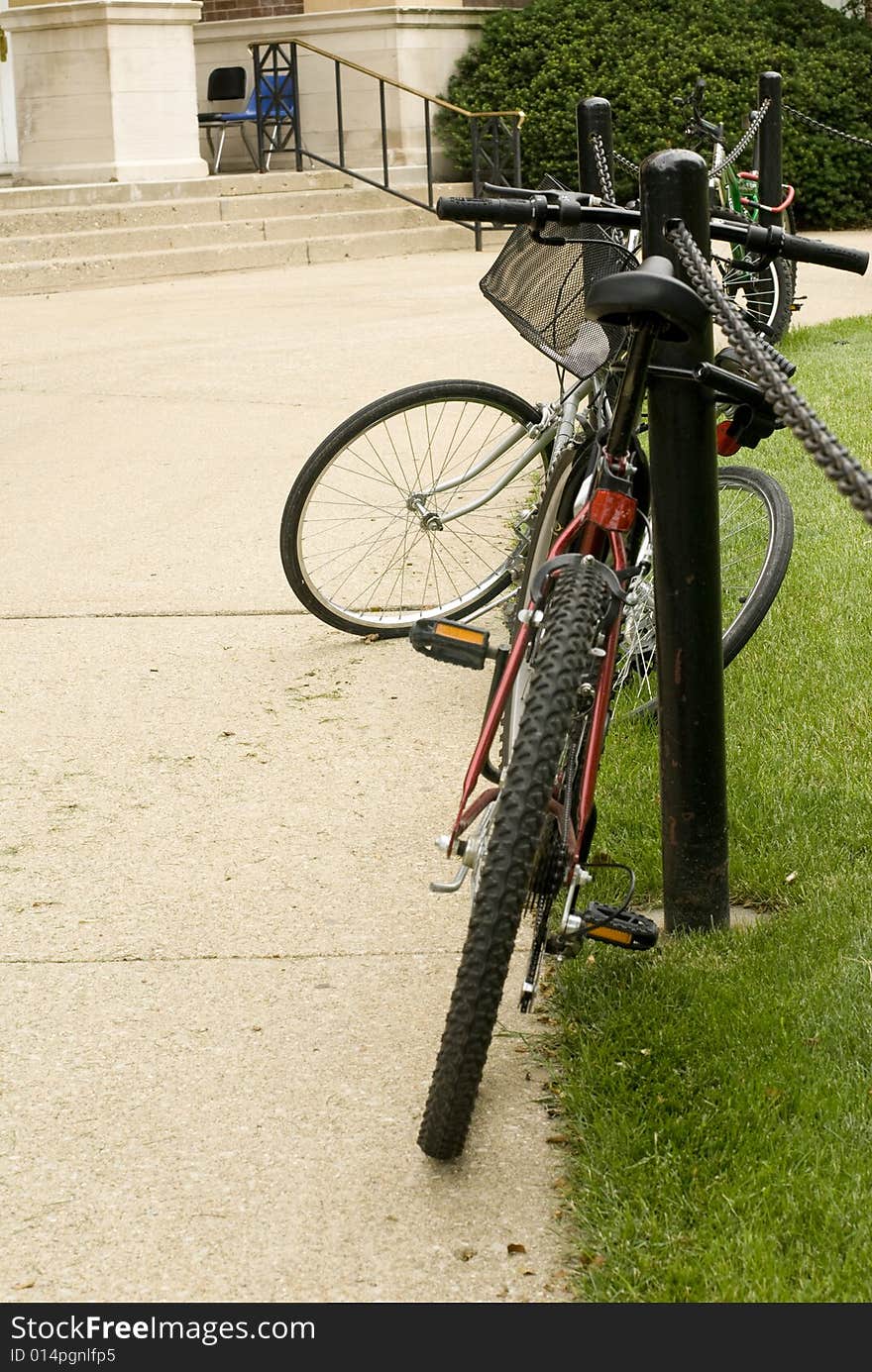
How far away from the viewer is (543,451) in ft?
14.6

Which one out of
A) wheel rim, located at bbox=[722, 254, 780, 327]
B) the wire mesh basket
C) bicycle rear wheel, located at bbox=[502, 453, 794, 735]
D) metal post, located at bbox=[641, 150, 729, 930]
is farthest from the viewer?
wheel rim, located at bbox=[722, 254, 780, 327]

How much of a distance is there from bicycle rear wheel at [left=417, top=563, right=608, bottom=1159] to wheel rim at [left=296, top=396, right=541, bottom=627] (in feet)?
6.13

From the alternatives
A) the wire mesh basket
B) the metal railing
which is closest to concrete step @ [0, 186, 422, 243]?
the metal railing

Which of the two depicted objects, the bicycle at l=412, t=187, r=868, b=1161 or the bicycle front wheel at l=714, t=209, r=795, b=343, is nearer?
the bicycle at l=412, t=187, r=868, b=1161

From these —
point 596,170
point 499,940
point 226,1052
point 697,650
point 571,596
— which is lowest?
point 226,1052

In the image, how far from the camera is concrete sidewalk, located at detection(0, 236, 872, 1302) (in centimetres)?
242

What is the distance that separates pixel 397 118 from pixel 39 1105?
Answer: 16.2m

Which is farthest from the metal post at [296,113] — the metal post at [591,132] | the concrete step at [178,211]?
the metal post at [591,132]

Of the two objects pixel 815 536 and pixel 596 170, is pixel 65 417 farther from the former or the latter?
pixel 596 170

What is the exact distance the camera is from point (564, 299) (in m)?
3.62

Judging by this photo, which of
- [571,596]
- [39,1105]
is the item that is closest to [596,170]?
[571,596]

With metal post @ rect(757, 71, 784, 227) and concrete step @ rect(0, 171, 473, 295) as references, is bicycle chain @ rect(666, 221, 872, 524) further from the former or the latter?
concrete step @ rect(0, 171, 473, 295)

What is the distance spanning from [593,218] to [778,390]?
2.94 feet

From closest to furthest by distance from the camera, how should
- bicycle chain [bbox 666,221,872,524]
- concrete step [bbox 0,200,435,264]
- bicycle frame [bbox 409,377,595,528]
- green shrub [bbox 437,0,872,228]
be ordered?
bicycle chain [bbox 666,221,872,524]
bicycle frame [bbox 409,377,595,528]
concrete step [bbox 0,200,435,264]
green shrub [bbox 437,0,872,228]
